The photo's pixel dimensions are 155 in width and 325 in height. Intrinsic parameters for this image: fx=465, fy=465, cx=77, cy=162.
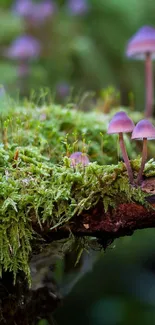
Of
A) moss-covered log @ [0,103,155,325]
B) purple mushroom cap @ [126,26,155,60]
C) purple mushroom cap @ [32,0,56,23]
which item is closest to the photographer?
moss-covered log @ [0,103,155,325]

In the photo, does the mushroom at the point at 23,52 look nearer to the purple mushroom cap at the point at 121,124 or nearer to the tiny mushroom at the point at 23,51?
the tiny mushroom at the point at 23,51

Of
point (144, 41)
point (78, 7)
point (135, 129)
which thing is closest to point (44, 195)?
point (135, 129)

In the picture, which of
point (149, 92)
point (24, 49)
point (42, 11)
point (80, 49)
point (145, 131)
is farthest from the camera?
point (42, 11)

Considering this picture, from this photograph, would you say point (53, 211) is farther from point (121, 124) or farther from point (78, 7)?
point (78, 7)

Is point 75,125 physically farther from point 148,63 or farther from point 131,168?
point 148,63

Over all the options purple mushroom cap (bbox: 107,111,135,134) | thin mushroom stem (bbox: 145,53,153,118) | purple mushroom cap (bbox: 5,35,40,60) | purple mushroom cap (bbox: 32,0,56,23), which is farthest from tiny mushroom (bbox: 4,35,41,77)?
purple mushroom cap (bbox: 107,111,135,134)

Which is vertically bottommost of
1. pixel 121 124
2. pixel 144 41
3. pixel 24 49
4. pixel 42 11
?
pixel 121 124

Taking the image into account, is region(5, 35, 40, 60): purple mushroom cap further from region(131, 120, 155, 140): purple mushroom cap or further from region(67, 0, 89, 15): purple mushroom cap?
region(131, 120, 155, 140): purple mushroom cap

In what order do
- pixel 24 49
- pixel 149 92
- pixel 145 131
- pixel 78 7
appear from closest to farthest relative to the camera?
pixel 145 131 < pixel 149 92 < pixel 24 49 < pixel 78 7

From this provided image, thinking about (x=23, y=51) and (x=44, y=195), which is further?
(x=23, y=51)
